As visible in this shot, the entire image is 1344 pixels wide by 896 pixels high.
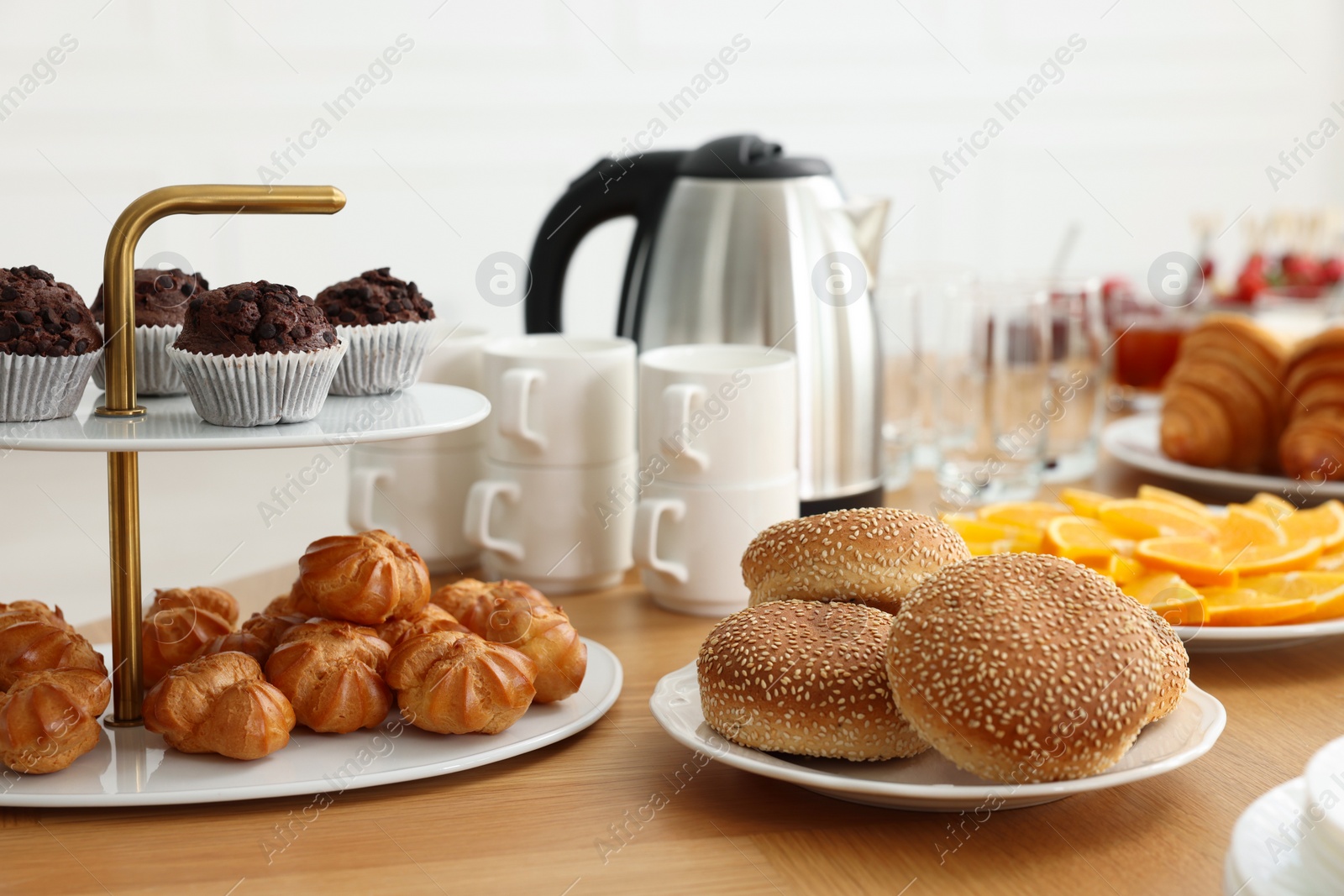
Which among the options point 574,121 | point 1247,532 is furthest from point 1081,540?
point 574,121

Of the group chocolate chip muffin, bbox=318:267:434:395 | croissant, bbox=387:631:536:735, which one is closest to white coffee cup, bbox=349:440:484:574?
chocolate chip muffin, bbox=318:267:434:395

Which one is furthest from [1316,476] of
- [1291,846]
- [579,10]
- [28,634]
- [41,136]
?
[41,136]

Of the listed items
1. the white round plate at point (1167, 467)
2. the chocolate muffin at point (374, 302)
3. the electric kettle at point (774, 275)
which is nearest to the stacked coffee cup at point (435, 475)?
the electric kettle at point (774, 275)

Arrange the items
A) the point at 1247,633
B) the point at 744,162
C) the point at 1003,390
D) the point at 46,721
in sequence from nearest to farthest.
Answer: the point at 46,721 < the point at 1247,633 < the point at 744,162 < the point at 1003,390

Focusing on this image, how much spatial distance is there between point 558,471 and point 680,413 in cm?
14

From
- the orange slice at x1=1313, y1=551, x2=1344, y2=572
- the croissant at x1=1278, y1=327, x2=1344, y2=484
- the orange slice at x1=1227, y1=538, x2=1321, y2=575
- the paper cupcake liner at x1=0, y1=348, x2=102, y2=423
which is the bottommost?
the orange slice at x1=1313, y1=551, x2=1344, y2=572

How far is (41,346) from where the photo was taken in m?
0.69

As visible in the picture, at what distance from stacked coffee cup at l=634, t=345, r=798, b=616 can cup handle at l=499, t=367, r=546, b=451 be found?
11 centimetres

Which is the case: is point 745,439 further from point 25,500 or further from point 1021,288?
point 25,500

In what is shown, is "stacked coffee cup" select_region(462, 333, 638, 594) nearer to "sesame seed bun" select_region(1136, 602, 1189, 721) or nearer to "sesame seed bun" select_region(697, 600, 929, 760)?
"sesame seed bun" select_region(697, 600, 929, 760)

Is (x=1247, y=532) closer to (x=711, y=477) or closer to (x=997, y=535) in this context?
(x=997, y=535)

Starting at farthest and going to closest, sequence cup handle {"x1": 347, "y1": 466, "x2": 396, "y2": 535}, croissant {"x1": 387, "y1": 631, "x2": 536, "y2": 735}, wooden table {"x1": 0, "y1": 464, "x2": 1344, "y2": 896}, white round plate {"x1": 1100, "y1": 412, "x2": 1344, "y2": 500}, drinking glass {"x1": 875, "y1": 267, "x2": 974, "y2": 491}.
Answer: drinking glass {"x1": 875, "y1": 267, "x2": 974, "y2": 491} → white round plate {"x1": 1100, "y1": 412, "x2": 1344, "y2": 500} → cup handle {"x1": 347, "y1": 466, "x2": 396, "y2": 535} → croissant {"x1": 387, "y1": 631, "x2": 536, "y2": 735} → wooden table {"x1": 0, "y1": 464, "x2": 1344, "y2": 896}

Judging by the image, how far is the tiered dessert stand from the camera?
26.2 inches

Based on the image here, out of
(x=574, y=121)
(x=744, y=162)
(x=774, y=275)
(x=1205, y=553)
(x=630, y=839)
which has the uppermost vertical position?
(x=574, y=121)
